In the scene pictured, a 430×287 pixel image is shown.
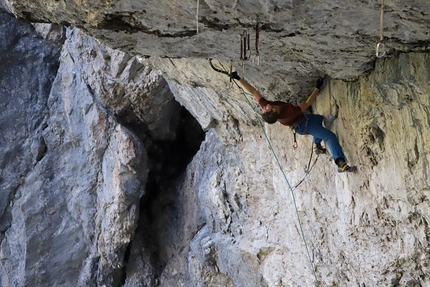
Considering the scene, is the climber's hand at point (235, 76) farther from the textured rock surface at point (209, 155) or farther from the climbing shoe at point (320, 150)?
the climbing shoe at point (320, 150)

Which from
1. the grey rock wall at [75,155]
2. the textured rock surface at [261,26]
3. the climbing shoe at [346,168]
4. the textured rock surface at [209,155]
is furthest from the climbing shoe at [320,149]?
the grey rock wall at [75,155]

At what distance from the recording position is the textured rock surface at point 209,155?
4152mm

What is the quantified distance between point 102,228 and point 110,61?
4.24 metres

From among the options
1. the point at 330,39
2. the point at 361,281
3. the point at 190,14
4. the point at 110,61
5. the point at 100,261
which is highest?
the point at 110,61

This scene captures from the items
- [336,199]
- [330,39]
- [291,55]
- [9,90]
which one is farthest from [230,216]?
[9,90]

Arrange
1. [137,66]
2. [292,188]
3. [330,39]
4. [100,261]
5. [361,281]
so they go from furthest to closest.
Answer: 1. [100,261]
2. [137,66]
3. [292,188]
4. [361,281]
5. [330,39]

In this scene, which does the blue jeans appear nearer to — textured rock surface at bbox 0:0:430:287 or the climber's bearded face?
textured rock surface at bbox 0:0:430:287

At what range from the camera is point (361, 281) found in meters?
6.23

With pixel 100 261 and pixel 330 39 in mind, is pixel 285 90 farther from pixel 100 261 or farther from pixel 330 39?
pixel 100 261

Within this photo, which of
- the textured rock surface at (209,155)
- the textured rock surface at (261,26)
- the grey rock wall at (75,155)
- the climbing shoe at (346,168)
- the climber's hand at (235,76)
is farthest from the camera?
the grey rock wall at (75,155)

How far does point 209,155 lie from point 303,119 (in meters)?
5.19

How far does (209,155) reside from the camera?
428 inches

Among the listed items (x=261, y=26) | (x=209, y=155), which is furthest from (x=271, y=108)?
(x=209, y=155)

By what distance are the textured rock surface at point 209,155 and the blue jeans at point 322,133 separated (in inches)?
7.0
